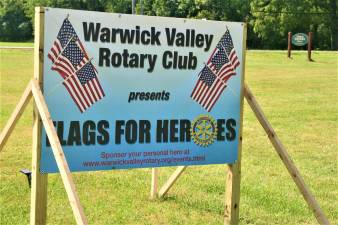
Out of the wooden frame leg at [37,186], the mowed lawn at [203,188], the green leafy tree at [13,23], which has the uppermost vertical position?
the wooden frame leg at [37,186]

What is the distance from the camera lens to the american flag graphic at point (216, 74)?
5.38 metres

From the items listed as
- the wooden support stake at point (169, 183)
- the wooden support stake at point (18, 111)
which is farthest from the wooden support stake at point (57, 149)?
the wooden support stake at point (169, 183)

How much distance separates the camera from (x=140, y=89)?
5125 mm

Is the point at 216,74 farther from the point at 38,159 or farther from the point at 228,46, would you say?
the point at 38,159

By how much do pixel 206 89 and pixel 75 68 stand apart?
1.24m

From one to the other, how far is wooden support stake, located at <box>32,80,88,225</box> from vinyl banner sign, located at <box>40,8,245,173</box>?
188 millimetres

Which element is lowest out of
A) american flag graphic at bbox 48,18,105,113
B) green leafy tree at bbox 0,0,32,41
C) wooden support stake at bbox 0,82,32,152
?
green leafy tree at bbox 0,0,32,41

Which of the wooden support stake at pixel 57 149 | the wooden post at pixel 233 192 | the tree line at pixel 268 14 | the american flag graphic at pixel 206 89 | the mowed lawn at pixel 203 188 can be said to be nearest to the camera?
the wooden support stake at pixel 57 149

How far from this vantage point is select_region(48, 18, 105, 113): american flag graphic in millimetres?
4676

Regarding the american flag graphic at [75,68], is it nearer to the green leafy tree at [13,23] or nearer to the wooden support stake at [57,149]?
the wooden support stake at [57,149]

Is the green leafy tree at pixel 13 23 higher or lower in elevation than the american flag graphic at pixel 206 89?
lower

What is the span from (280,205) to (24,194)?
293 cm

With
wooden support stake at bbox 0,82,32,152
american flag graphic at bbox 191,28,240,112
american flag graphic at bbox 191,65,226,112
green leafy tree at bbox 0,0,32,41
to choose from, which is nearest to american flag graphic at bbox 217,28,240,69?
american flag graphic at bbox 191,28,240,112

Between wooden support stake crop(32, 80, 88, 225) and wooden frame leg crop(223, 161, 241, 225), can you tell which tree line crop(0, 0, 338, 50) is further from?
wooden support stake crop(32, 80, 88, 225)
